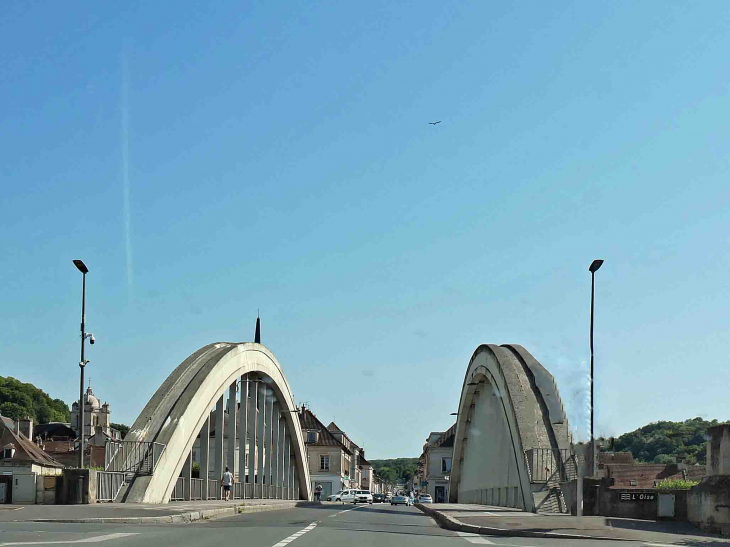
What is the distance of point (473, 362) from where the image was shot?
52.4 meters

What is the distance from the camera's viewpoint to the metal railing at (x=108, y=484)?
26797 mm

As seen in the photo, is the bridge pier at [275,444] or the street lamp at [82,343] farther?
the bridge pier at [275,444]

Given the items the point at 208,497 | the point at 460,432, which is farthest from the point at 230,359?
the point at 460,432

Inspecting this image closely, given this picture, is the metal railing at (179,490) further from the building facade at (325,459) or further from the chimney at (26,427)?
the chimney at (26,427)

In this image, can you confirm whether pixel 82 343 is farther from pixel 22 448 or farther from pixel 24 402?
pixel 24 402

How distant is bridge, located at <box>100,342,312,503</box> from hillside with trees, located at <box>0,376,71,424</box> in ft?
355

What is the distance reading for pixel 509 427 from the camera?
3928 centimetres

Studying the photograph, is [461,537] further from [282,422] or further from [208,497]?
[282,422]

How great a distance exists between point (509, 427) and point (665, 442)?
28.4 metres

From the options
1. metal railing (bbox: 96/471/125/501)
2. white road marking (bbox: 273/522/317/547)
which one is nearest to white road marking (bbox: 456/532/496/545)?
white road marking (bbox: 273/522/317/547)

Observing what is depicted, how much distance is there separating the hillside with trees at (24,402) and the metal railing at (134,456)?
430 feet

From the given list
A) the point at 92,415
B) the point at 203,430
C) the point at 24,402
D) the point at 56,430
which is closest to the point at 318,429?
the point at 92,415

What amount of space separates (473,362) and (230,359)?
15979mm

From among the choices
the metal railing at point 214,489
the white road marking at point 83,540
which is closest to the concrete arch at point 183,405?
the metal railing at point 214,489
